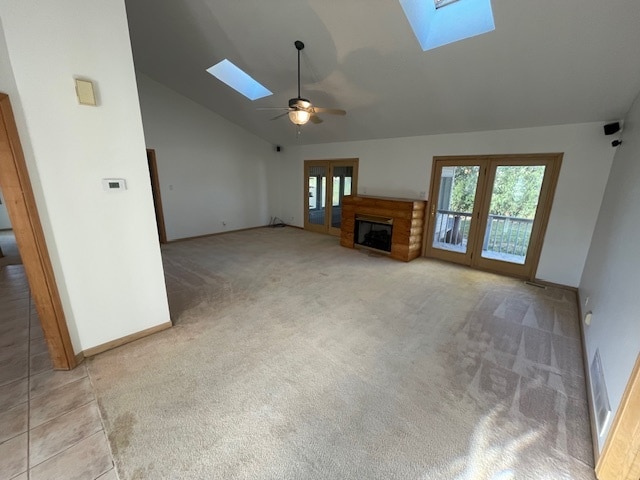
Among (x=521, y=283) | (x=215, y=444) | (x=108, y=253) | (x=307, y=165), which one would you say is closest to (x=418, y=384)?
(x=215, y=444)

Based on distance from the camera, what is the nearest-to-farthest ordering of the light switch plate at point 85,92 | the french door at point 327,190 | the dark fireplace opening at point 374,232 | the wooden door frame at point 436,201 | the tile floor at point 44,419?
1. the tile floor at point 44,419
2. the light switch plate at point 85,92
3. the wooden door frame at point 436,201
4. the dark fireplace opening at point 374,232
5. the french door at point 327,190

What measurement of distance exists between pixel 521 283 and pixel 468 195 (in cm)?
158

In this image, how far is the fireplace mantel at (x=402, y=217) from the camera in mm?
4582

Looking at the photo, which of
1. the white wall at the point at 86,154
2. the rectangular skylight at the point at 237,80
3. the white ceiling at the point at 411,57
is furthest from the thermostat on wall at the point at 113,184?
the rectangular skylight at the point at 237,80

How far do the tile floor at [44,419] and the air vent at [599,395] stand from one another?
2.63m

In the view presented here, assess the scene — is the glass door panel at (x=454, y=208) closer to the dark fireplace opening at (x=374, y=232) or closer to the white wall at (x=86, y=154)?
the dark fireplace opening at (x=374, y=232)

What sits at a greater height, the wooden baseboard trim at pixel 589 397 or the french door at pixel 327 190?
the french door at pixel 327 190

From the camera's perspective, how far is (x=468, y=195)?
4.46 metres

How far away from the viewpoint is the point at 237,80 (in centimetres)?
476

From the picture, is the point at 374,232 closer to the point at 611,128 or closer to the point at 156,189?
the point at 611,128

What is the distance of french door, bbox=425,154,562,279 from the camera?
12.6 feet

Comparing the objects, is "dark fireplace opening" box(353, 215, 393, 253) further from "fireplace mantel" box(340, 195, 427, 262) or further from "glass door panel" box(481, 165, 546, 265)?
"glass door panel" box(481, 165, 546, 265)

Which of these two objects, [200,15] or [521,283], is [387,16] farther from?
[521,283]

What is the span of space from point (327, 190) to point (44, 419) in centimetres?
584
